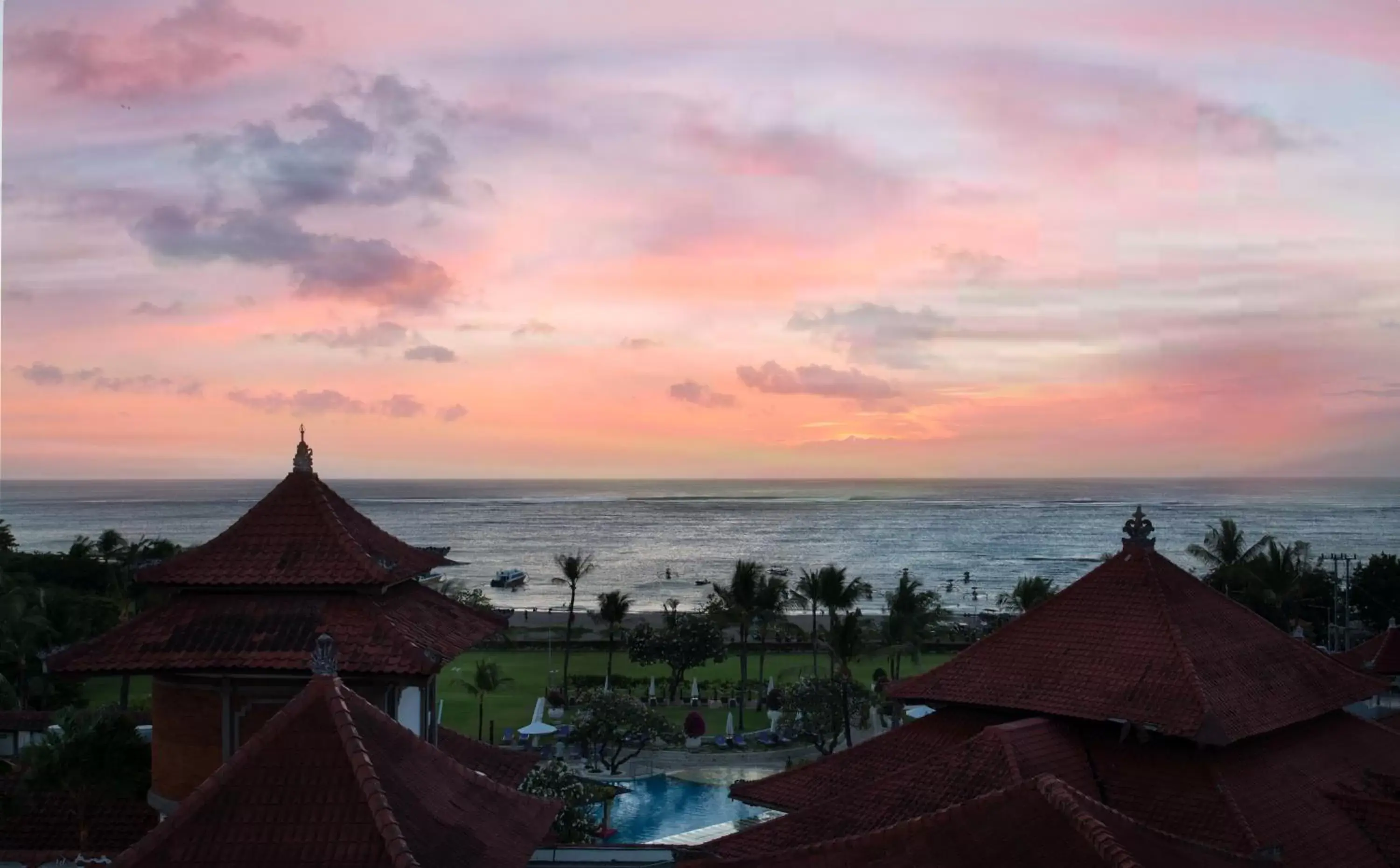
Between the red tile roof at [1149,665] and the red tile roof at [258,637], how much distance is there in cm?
692

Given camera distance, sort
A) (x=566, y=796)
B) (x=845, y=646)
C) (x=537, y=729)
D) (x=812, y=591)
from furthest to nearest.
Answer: (x=812, y=591) → (x=845, y=646) → (x=537, y=729) → (x=566, y=796)

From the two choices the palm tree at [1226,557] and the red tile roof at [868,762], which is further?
the palm tree at [1226,557]

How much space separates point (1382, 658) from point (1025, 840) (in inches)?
1094

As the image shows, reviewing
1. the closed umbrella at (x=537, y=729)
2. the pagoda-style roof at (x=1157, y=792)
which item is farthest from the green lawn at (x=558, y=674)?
the pagoda-style roof at (x=1157, y=792)

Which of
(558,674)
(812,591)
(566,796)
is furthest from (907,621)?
(566,796)

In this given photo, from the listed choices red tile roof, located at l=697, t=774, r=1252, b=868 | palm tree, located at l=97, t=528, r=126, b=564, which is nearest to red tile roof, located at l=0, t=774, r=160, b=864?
red tile roof, located at l=697, t=774, r=1252, b=868

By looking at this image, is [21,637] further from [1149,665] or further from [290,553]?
[1149,665]

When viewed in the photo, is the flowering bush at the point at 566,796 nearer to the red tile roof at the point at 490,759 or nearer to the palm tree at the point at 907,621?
the red tile roof at the point at 490,759

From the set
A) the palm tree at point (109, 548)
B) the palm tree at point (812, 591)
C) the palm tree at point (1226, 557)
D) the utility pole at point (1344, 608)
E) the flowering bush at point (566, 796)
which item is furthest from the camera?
the palm tree at point (109, 548)

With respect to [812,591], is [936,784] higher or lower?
higher

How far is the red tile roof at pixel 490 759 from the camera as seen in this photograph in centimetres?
1686

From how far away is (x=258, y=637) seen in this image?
1400 centimetres

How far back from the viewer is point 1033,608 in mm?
15633

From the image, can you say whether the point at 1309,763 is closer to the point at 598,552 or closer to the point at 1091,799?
the point at 1091,799
